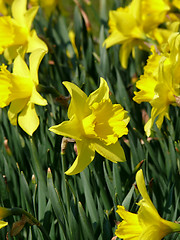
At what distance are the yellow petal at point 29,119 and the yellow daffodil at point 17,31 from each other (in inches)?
23.9

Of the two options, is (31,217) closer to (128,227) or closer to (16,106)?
(128,227)

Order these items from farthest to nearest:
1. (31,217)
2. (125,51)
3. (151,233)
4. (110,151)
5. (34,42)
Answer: (125,51)
(34,42)
(110,151)
(31,217)
(151,233)

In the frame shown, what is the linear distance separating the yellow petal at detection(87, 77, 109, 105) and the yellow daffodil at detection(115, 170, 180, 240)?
1.18 ft

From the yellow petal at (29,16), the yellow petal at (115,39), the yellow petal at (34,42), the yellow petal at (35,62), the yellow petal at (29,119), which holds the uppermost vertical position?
the yellow petal at (29,16)

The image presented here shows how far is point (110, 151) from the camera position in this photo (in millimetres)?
1420

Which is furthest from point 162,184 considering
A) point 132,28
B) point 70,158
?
point 132,28

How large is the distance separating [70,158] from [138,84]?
0.43 metres

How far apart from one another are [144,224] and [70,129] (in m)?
0.39

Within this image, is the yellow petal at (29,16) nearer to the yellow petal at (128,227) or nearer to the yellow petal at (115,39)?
the yellow petal at (115,39)

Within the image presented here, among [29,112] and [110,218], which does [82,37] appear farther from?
[110,218]

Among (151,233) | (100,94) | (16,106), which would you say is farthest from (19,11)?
(151,233)

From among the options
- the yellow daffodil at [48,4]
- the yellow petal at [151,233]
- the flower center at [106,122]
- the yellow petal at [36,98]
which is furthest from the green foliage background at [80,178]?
the yellow daffodil at [48,4]

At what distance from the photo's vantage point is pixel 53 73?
2.54 m

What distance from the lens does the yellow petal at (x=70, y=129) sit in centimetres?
128
